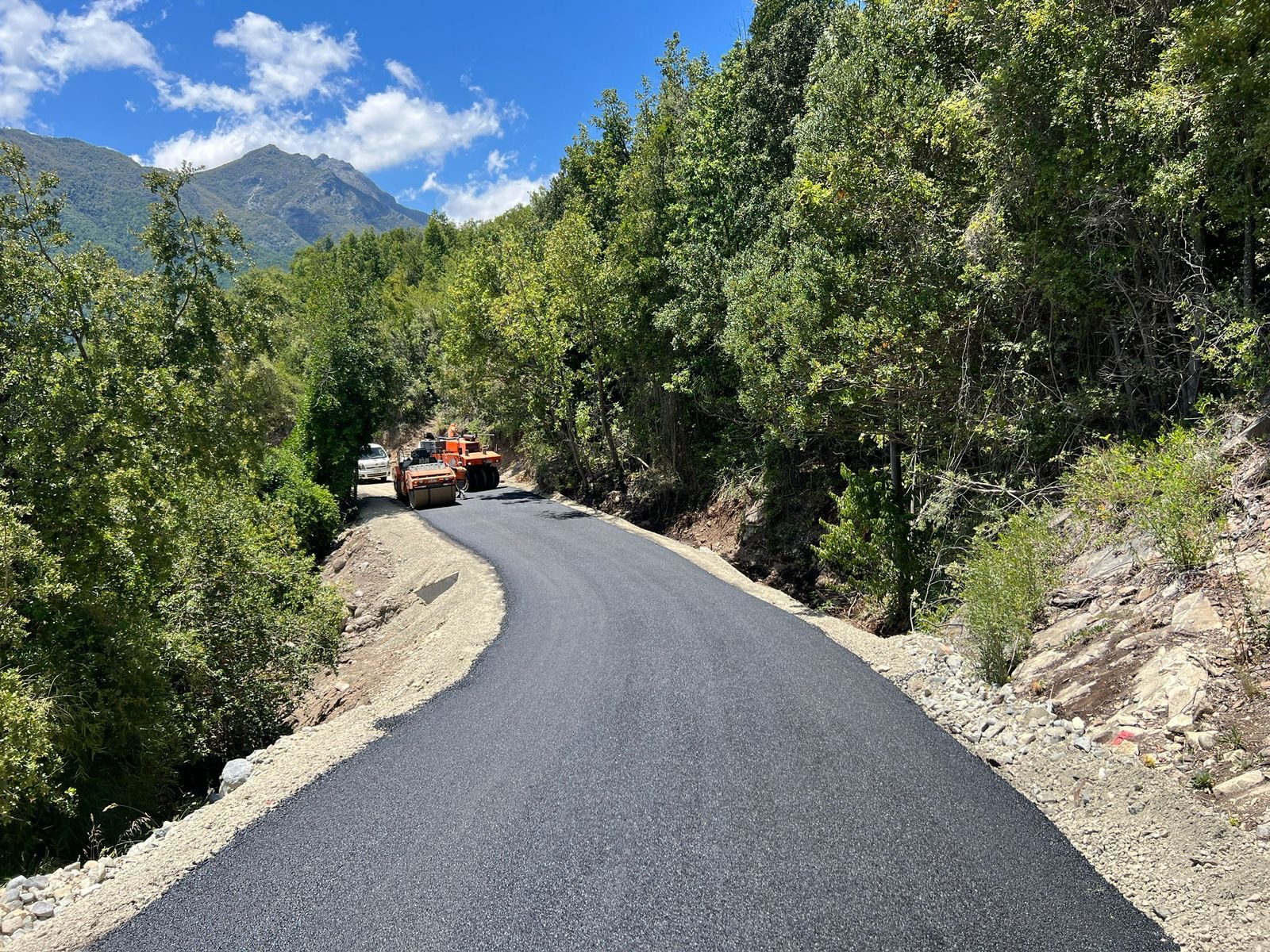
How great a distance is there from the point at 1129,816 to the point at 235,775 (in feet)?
23.2

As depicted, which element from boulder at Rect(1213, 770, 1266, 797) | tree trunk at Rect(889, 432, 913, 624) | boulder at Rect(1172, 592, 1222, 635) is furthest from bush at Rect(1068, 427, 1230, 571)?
tree trunk at Rect(889, 432, 913, 624)

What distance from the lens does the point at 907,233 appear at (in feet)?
37.3

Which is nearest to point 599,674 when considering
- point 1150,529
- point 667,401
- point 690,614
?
point 690,614

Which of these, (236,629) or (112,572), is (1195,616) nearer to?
(112,572)

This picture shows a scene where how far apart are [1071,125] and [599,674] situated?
28.4 feet

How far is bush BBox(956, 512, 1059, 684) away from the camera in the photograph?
6844 millimetres

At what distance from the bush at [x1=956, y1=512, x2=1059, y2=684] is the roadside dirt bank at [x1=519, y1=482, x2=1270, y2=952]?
35 cm

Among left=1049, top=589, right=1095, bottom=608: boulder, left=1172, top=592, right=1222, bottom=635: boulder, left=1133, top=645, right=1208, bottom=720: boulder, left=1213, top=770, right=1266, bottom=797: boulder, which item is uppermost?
left=1172, top=592, right=1222, bottom=635: boulder

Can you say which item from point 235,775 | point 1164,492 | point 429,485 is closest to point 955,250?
point 1164,492

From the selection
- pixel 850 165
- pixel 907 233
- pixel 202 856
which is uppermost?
pixel 850 165

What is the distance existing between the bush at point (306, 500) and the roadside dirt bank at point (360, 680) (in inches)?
29.9

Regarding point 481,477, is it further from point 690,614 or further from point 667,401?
point 690,614

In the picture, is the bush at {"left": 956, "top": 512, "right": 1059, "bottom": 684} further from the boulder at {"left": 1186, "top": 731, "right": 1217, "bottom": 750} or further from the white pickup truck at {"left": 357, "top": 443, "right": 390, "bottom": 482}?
the white pickup truck at {"left": 357, "top": 443, "right": 390, "bottom": 482}

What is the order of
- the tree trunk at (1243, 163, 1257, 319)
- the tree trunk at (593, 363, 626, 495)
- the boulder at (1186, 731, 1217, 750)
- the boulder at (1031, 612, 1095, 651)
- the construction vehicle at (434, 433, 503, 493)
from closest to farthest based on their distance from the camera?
1. the boulder at (1186, 731, 1217, 750)
2. the boulder at (1031, 612, 1095, 651)
3. the tree trunk at (1243, 163, 1257, 319)
4. the tree trunk at (593, 363, 626, 495)
5. the construction vehicle at (434, 433, 503, 493)
